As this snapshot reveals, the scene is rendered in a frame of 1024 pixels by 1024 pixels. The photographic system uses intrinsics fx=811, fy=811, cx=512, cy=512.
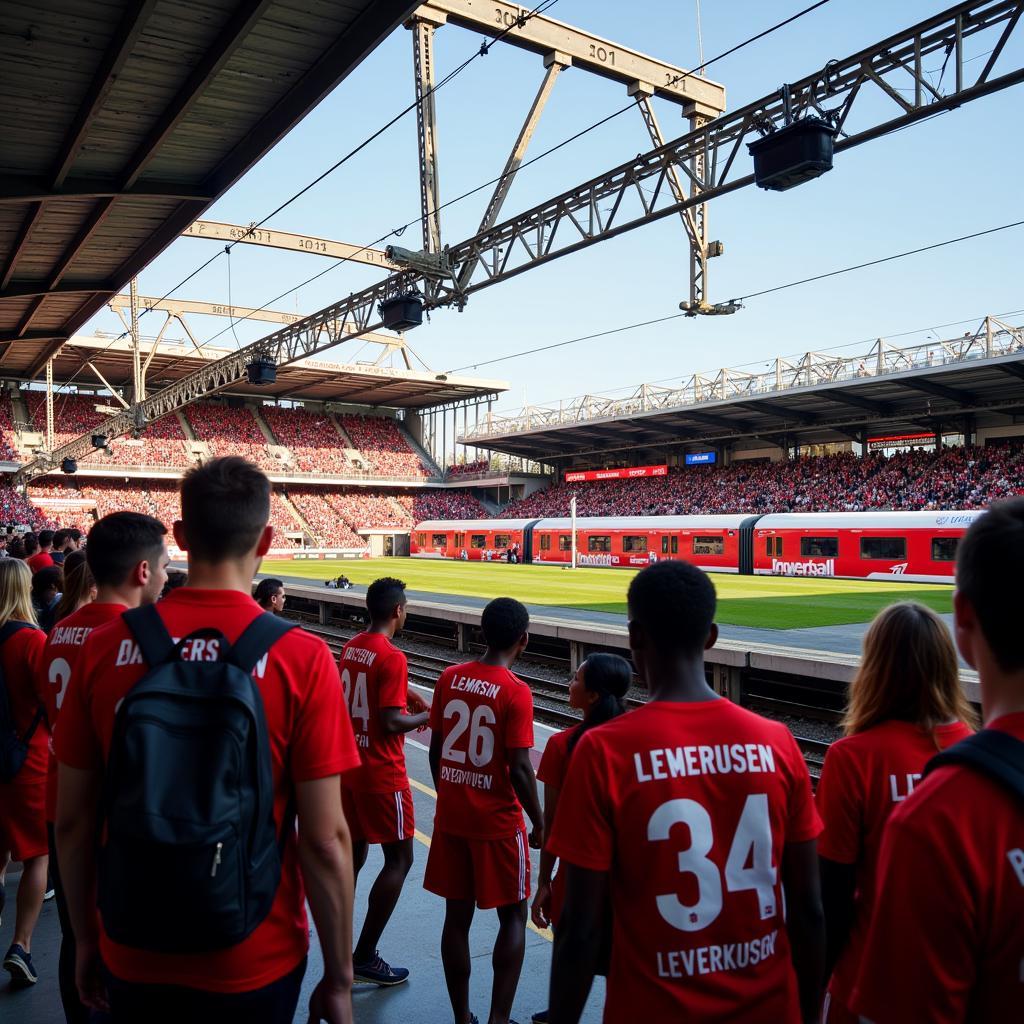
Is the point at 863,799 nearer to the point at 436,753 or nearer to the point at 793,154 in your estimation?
the point at 436,753

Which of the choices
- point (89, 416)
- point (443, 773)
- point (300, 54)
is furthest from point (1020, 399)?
point (89, 416)

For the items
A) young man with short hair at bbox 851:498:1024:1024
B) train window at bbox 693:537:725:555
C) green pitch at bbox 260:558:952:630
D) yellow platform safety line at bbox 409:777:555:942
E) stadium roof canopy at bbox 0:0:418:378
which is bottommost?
green pitch at bbox 260:558:952:630

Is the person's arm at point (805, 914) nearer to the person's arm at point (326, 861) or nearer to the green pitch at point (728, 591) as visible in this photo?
the person's arm at point (326, 861)

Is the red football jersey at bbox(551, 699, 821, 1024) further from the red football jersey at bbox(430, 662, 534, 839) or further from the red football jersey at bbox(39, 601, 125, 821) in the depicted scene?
the red football jersey at bbox(39, 601, 125, 821)

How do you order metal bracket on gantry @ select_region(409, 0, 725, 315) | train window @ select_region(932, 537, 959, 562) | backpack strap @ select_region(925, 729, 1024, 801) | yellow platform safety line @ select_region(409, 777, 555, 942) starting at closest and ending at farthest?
backpack strap @ select_region(925, 729, 1024, 801) → yellow platform safety line @ select_region(409, 777, 555, 942) → metal bracket on gantry @ select_region(409, 0, 725, 315) → train window @ select_region(932, 537, 959, 562)

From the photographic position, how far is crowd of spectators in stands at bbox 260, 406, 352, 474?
59.8 metres

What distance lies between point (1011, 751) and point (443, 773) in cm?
306

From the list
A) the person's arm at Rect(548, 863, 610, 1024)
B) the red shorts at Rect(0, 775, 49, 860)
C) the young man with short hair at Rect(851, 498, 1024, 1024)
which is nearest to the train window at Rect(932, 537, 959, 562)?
the red shorts at Rect(0, 775, 49, 860)

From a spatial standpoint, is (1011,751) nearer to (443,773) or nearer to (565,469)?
(443,773)

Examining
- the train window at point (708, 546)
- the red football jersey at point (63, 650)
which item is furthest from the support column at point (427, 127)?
the train window at point (708, 546)

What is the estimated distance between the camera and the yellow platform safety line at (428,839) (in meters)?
4.76

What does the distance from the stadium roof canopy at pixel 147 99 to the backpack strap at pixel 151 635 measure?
667 cm

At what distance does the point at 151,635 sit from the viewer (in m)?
2.16

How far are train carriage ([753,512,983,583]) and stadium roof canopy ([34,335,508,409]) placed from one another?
2740 cm
